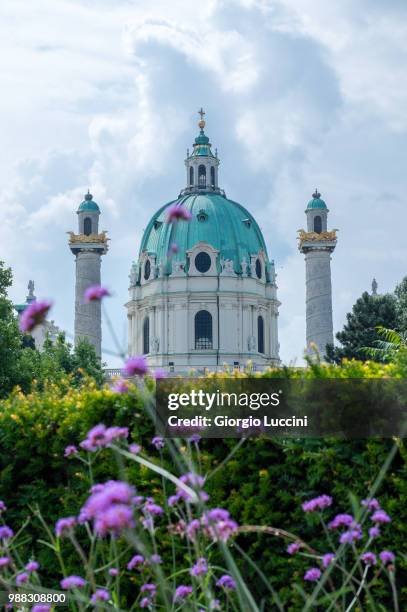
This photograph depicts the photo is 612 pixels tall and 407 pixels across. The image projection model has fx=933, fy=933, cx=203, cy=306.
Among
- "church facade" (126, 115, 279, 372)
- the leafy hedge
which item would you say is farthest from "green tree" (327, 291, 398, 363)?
the leafy hedge

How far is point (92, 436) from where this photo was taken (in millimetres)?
4883

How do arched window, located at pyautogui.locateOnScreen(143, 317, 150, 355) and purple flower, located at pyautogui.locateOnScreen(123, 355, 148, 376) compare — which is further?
arched window, located at pyautogui.locateOnScreen(143, 317, 150, 355)

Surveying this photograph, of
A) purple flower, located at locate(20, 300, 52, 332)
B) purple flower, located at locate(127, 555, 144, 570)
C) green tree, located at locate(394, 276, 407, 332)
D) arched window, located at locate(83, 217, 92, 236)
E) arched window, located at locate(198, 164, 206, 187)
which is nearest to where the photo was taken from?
purple flower, located at locate(20, 300, 52, 332)

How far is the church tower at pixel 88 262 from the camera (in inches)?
3103

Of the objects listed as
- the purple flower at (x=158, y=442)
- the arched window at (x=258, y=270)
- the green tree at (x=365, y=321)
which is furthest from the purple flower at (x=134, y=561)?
the arched window at (x=258, y=270)

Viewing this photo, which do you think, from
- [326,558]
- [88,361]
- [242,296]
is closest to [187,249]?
[242,296]

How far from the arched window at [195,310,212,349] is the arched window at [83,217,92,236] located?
12.4m

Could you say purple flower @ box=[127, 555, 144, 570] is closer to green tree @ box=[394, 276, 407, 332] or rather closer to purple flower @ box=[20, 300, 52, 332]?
purple flower @ box=[20, 300, 52, 332]

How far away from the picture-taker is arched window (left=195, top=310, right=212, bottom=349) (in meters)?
80.9

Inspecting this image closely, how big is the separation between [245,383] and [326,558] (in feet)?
12.3

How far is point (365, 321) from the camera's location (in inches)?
2313

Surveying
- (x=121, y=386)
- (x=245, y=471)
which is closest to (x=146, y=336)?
(x=245, y=471)

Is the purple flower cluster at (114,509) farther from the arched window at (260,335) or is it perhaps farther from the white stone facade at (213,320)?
the arched window at (260,335)

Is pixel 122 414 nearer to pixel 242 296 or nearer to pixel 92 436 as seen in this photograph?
pixel 92 436
